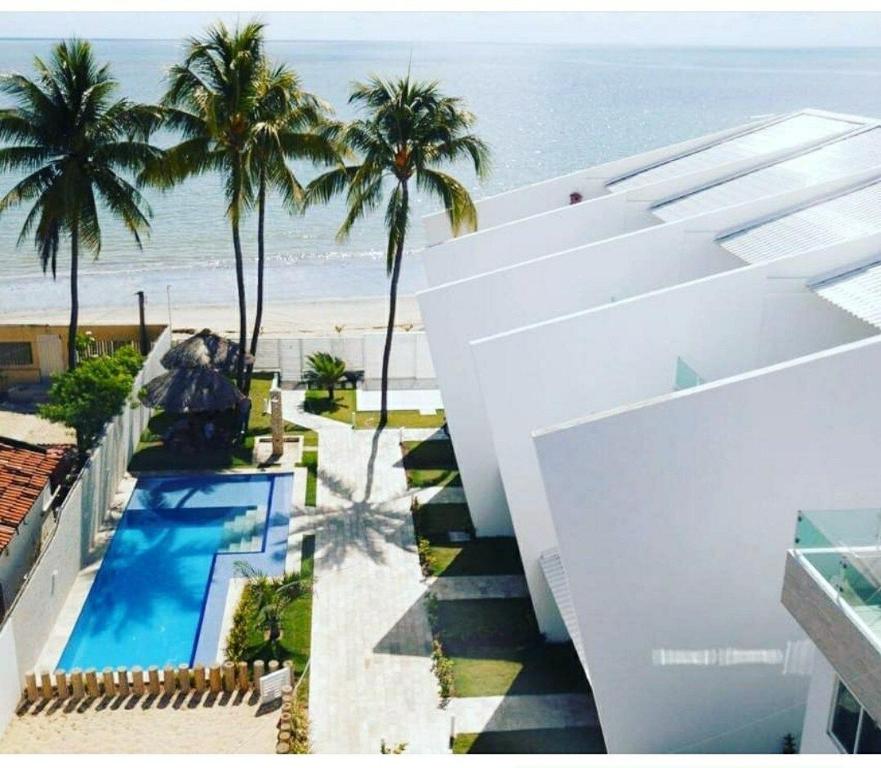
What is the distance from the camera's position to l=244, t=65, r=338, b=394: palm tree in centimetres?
2214

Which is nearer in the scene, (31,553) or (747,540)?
(747,540)

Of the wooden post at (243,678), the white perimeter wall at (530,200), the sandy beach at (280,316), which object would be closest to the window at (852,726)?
the wooden post at (243,678)

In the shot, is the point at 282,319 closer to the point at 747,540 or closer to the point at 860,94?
the point at 747,540

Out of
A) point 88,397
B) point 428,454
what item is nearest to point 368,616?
→ point 428,454

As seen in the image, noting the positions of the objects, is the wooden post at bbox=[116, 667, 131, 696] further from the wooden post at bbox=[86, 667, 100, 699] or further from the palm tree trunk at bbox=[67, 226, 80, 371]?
the palm tree trunk at bbox=[67, 226, 80, 371]

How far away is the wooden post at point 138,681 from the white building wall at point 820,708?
8.96m

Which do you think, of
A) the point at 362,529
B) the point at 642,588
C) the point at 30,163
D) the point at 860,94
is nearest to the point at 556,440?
the point at 642,588

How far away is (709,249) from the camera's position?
1686 centimetres

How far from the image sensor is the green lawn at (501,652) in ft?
46.6

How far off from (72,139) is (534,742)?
15.8m

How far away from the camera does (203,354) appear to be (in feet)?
74.6

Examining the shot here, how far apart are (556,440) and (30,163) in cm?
1596

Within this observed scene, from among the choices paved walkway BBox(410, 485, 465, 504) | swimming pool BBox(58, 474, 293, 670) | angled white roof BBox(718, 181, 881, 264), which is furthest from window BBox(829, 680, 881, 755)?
paved walkway BBox(410, 485, 465, 504)

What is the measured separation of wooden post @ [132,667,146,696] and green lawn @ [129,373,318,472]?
8.29 metres
